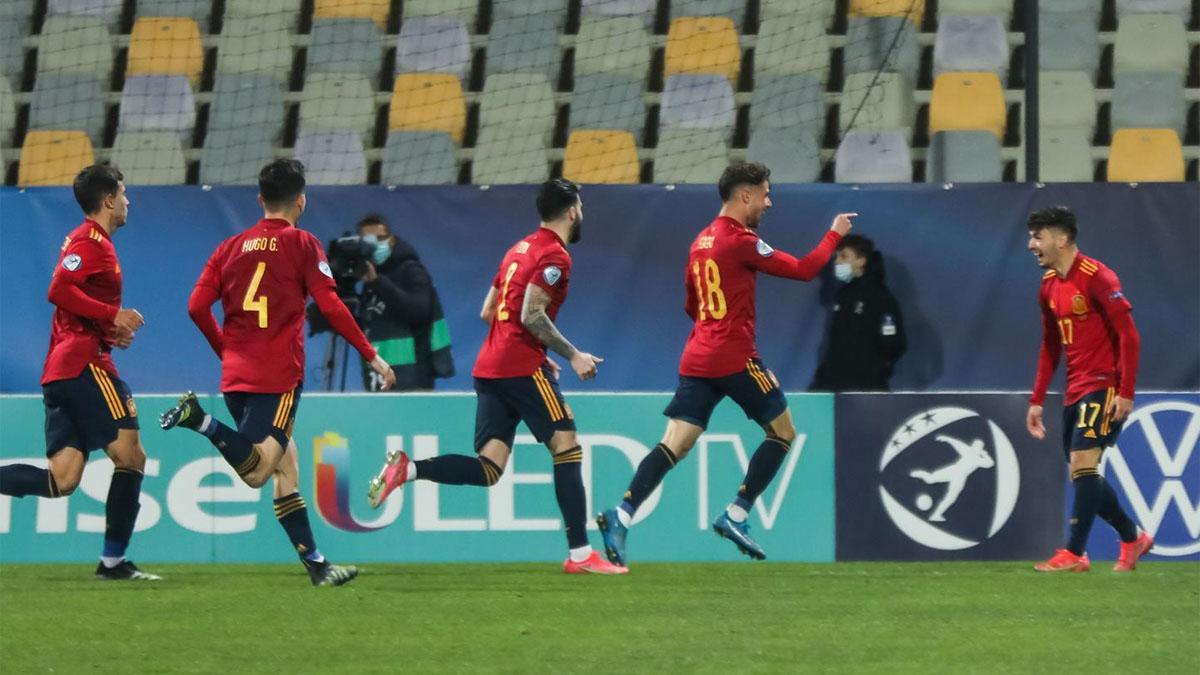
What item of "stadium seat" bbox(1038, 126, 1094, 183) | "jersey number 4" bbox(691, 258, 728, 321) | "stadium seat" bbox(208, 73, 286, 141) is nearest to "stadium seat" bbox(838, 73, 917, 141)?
"stadium seat" bbox(1038, 126, 1094, 183)

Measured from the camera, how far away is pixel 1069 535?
9422 millimetres

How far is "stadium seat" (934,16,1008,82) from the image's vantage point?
13.9 metres

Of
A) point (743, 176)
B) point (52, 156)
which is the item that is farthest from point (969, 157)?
point (52, 156)

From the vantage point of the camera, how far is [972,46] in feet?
45.9

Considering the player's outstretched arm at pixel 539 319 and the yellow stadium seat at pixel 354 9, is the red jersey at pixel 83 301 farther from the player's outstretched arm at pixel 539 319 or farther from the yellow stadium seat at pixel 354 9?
the yellow stadium seat at pixel 354 9

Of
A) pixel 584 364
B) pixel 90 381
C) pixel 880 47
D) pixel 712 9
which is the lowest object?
pixel 90 381

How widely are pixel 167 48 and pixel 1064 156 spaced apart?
264 inches

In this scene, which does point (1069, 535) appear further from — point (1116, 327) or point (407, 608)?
point (407, 608)

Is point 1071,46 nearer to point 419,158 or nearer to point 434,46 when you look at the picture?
point 434,46

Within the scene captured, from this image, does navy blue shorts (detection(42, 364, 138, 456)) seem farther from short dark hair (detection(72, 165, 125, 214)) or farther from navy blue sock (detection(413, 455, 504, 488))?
navy blue sock (detection(413, 455, 504, 488))

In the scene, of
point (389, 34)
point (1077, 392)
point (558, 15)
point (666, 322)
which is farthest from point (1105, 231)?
point (389, 34)

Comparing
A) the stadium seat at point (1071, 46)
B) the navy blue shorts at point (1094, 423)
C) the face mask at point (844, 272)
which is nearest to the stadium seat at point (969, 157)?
the stadium seat at point (1071, 46)

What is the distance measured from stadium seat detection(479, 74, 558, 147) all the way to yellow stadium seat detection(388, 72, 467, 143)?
0.68 ft

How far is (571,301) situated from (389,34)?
364cm
